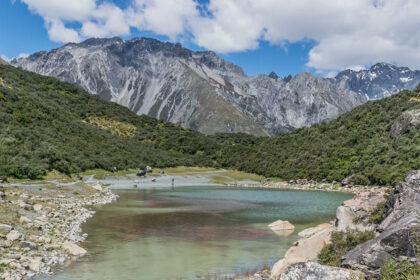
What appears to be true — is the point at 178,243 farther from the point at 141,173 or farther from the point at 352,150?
the point at 141,173

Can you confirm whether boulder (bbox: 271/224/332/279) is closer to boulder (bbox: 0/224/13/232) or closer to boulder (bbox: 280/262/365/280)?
boulder (bbox: 280/262/365/280)

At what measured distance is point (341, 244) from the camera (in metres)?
20.8

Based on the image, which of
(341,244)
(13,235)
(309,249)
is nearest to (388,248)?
(341,244)

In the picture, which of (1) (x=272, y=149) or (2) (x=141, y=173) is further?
(1) (x=272, y=149)

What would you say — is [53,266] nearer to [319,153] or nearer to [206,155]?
[319,153]

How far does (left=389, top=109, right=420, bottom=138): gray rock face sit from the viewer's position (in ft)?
319

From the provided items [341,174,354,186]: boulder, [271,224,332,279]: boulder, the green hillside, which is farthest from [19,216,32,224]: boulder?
[341,174,354,186]: boulder

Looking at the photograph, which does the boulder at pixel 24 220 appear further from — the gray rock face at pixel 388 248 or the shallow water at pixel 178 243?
the gray rock face at pixel 388 248

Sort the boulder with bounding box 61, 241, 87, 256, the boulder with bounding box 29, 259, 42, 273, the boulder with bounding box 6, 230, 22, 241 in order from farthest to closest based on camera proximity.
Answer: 1. the boulder with bounding box 61, 241, 87, 256
2. the boulder with bounding box 6, 230, 22, 241
3. the boulder with bounding box 29, 259, 42, 273

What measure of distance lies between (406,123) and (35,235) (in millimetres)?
97099

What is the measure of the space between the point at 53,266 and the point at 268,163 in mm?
126219

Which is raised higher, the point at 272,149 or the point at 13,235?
the point at 272,149

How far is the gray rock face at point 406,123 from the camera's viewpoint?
97.2 meters

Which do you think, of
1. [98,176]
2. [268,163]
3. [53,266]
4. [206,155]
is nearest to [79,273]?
[53,266]
